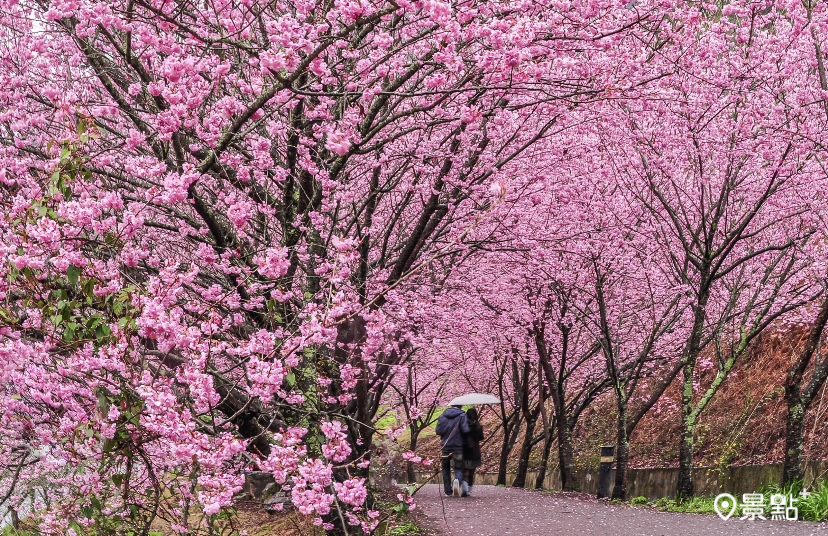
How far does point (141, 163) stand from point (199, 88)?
0.73 m

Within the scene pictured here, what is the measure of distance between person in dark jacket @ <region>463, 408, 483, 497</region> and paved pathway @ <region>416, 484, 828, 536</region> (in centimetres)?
40

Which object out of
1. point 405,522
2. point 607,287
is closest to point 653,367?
point 607,287

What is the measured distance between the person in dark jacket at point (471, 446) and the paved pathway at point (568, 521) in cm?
40

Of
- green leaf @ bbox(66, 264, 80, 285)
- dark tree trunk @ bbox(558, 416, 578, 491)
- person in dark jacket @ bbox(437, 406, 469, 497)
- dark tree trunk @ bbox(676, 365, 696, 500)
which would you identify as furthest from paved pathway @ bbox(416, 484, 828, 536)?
green leaf @ bbox(66, 264, 80, 285)

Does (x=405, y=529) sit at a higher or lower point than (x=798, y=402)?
lower

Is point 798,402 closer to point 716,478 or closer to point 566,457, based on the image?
point 716,478

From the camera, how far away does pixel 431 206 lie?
8227 mm

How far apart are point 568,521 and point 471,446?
10.2 feet

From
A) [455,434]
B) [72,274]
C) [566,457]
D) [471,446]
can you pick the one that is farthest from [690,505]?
[72,274]

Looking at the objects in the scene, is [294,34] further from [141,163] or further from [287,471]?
[287,471]

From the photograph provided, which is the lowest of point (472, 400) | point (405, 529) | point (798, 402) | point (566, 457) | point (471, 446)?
point (405, 529)

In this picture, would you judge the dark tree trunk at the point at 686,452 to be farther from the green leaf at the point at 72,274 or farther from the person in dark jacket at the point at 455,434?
the green leaf at the point at 72,274

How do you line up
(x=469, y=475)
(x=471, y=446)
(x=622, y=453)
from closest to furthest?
(x=622, y=453) → (x=471, y=446) → (x=469, y=475)

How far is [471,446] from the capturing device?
13.7 m
